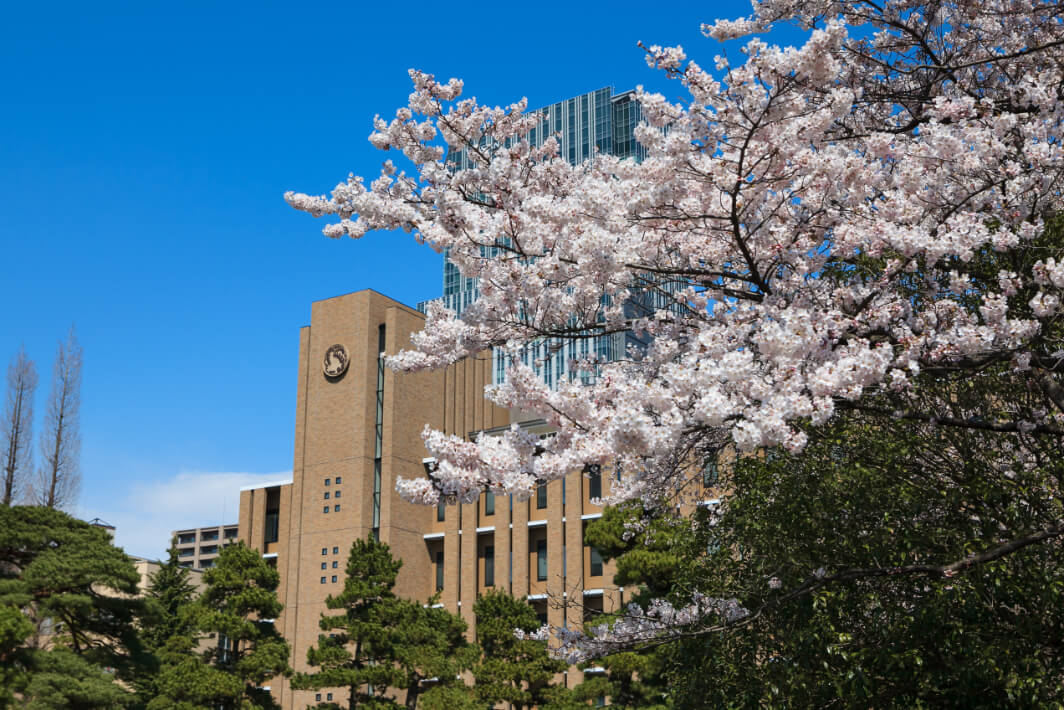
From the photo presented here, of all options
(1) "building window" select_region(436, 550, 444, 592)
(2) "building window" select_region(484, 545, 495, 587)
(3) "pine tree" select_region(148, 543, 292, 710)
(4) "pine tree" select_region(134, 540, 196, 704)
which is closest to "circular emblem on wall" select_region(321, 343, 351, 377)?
(1) "building window" select_region(436, 550, 444, 592)

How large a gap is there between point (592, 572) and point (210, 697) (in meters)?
15.3

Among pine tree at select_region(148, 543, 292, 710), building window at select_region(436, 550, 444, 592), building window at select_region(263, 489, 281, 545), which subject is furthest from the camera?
building window at select_region(263, 489, 281, 545)

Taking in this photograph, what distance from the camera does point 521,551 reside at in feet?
128

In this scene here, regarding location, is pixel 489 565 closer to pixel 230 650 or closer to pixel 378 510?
pixel 378 510

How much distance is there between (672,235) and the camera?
796cm

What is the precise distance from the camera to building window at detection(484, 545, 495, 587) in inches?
1564

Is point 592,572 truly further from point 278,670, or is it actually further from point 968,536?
point 968,536

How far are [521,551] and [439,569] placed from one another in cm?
495

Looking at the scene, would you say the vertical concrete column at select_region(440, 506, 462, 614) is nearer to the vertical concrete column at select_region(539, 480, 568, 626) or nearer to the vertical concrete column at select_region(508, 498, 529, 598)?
the vertical concrete column at select_region(508, 498, 529, 598)

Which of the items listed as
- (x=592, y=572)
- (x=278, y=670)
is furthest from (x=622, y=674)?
(x=592, y=572)

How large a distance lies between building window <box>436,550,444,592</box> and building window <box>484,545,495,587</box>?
2.22 m

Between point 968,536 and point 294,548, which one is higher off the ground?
point 294,548

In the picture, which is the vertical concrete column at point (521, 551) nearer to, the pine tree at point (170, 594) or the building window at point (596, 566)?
the building window at point (596, 566)

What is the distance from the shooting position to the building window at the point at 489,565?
1564 inches
